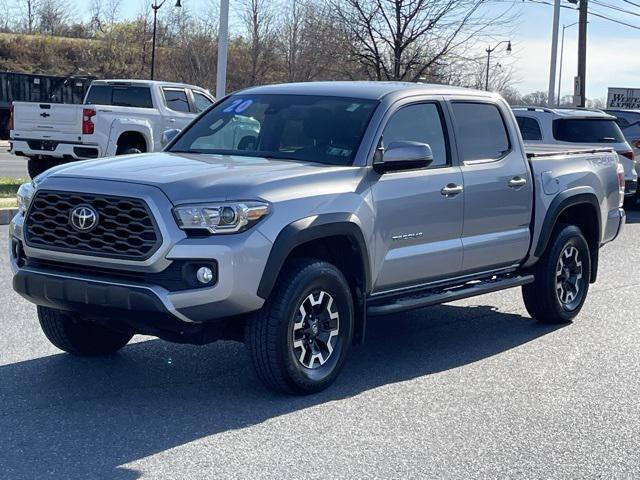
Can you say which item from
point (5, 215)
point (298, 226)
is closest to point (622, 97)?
point (5, 215)

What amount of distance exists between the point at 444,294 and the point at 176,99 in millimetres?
12934

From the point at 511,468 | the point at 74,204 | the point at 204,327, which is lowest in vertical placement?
the point at 511,468

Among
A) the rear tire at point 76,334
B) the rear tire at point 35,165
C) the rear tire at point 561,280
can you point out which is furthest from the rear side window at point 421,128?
the rear tire at point 35,165

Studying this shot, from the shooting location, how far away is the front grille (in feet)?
18.0

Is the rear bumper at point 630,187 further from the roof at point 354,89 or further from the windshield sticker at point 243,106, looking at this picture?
the windshield sticker at point 243,106

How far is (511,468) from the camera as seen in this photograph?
16.4 ft

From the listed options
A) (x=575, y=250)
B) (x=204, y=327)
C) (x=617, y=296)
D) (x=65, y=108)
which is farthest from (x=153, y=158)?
(x=65, y=108)

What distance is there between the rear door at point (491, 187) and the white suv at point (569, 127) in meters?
8.49

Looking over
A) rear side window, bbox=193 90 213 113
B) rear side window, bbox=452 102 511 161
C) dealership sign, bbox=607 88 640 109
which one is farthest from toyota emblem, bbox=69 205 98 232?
dealership sign, bbox=607 88 640 109

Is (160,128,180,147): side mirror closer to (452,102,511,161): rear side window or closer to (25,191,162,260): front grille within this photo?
(25,191,162,260): front grille

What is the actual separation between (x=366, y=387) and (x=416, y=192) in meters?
1.36

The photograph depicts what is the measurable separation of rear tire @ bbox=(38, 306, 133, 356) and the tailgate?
10.8 meters

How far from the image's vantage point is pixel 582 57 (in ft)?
113

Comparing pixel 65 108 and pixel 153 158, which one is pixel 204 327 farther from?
pixel 65 108
